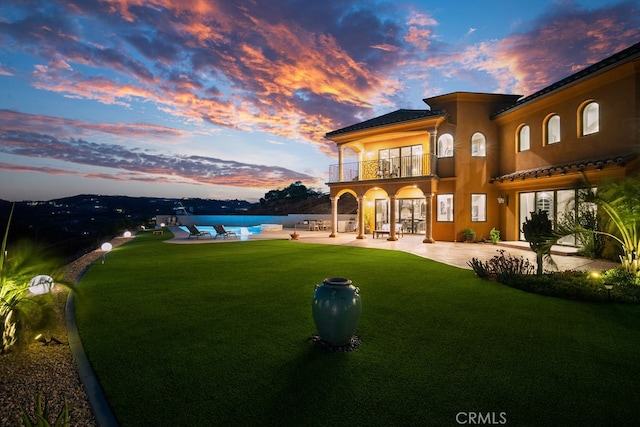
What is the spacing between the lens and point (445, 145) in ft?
57.7

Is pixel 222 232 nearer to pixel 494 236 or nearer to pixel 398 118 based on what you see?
pixel 398 118

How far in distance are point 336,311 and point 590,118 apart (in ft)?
47.5

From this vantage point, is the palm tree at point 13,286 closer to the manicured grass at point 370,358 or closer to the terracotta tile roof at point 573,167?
the manicured grass at point 370,358

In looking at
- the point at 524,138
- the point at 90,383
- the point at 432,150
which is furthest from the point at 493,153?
the point at 90,383

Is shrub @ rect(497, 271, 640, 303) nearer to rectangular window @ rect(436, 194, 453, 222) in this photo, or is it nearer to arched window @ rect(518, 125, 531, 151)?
rectangular window @ rect(436, 194, 453, 222)

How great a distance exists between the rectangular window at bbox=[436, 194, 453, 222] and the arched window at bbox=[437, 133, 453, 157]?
7.66 ft

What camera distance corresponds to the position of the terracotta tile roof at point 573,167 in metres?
10.3

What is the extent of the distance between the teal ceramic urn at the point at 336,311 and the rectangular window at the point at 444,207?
1505 cm

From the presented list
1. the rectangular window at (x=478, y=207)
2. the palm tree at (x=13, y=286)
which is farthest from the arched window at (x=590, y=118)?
the palm tree at (x=13, y=286)

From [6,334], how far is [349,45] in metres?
19.2

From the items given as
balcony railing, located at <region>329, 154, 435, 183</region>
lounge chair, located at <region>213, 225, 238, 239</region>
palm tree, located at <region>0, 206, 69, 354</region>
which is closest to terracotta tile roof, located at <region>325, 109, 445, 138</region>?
balcony railing, located at <region>329, 154, 435, 183</region>

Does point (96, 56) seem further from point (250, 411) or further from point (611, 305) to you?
point (611, 305)

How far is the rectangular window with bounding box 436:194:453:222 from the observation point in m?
17.4

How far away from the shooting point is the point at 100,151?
32625 millimetres
